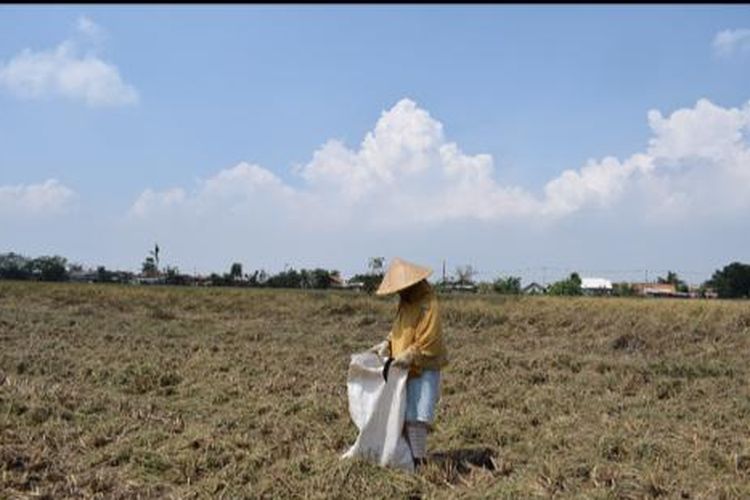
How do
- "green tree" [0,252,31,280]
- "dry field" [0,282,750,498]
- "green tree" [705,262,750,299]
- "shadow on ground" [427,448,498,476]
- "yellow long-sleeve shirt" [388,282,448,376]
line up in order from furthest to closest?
"green tree" [0,252,31,280], "green tree" [705,262,750,299], "shadow on ground" [427,448,498,476], "yellow long-sleeve shirt" [388,282,448,376], "dry field" [0,282,750,498]

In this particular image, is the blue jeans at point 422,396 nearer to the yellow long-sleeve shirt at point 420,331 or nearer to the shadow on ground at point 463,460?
the yellow long-sleeve shirt at point 420,331

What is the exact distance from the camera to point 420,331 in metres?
5.09

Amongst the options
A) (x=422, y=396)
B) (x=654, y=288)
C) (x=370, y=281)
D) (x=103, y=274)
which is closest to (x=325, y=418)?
(x=422, y=396)

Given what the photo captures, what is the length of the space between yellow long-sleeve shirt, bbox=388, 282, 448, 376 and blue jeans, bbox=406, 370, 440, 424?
5cm

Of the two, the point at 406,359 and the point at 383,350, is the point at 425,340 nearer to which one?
the point at 406,359

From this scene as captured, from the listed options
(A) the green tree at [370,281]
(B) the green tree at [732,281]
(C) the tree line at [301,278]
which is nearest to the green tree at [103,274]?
(C) the tree line at [301,278]

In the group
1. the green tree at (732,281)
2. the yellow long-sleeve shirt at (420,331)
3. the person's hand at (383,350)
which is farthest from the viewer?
the green tree at (732,281)

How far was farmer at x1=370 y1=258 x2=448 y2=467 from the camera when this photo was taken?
504 centimetres

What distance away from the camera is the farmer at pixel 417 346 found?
504cm

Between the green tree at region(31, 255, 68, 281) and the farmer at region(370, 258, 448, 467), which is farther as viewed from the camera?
the green tree at region(31, 255, 68, 281)

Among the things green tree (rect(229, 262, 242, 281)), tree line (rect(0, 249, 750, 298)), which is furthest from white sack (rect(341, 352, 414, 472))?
green tree (rect(229, 262, 242, 281))

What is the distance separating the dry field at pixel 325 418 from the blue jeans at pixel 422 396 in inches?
13.2

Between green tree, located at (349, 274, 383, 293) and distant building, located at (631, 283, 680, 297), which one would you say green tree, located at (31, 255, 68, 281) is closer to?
green tree, located at (349, 274, 383, 293)

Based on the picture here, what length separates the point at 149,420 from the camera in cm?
669
